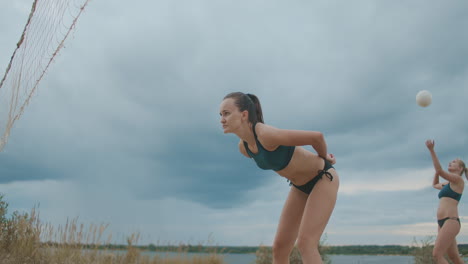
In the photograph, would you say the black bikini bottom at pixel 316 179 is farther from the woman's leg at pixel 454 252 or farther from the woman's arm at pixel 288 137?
the woman's leg at pixel 454 252

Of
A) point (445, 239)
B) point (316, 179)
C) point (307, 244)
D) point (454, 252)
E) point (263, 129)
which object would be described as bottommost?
point (307, 244)

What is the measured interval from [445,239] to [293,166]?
5022 mm

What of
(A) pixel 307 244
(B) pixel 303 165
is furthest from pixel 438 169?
(A) pixel 307 244

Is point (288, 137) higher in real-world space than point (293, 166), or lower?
higher

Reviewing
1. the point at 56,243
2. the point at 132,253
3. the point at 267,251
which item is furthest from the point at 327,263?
the point at 56,243

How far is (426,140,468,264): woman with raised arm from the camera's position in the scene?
7.18m

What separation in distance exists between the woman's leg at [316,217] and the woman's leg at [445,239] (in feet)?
14.9

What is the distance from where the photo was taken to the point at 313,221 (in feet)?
11.7

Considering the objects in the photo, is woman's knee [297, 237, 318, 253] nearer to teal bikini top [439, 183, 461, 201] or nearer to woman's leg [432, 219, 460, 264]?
woman's leg [432, 219, 460, 264]

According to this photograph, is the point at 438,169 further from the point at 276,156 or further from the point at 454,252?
the point at 276,156

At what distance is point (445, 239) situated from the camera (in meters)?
7.22

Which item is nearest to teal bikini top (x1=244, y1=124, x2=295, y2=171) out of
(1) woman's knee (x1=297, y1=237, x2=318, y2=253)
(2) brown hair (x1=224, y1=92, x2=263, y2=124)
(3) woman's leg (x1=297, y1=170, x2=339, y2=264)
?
(2) brown hair (x1=224, y1=92, x2=263, y2=124)

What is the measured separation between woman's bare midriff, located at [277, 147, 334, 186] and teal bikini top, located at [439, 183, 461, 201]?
4.94 m

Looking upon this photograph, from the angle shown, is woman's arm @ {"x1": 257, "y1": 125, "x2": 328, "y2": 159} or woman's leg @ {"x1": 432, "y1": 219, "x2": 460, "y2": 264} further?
woman's leg @ {"x1": 432, "y1": 219, "x2": 460, "y2": 264}
